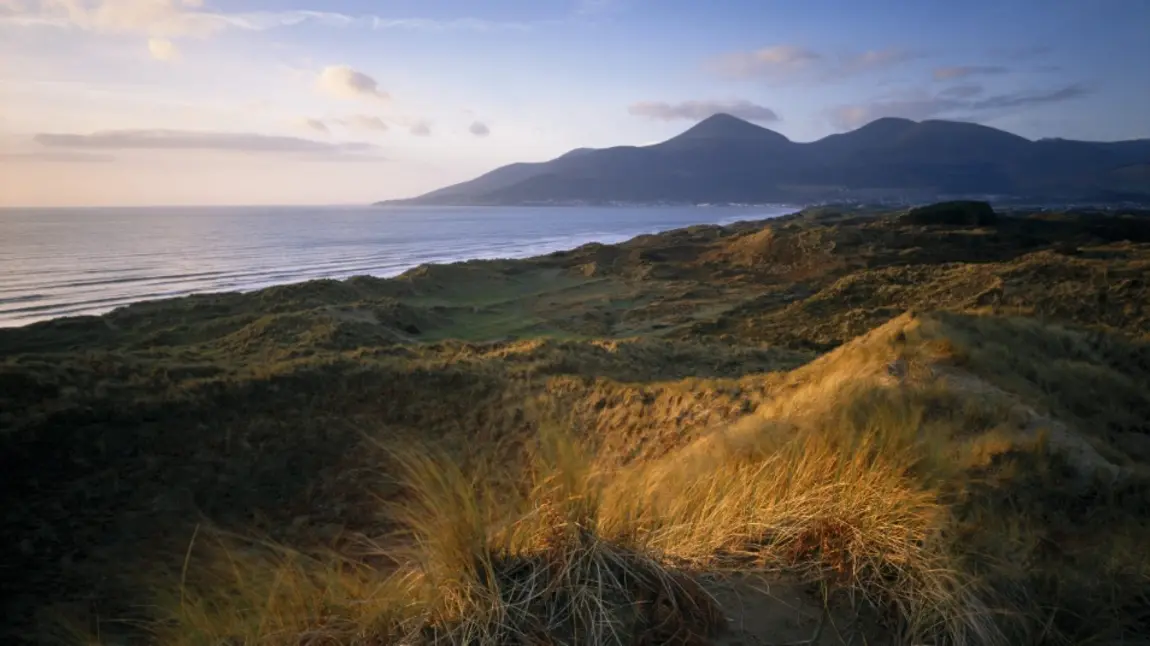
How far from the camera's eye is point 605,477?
4.68 meters

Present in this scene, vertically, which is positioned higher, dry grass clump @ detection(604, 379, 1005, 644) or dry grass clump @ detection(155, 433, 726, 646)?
dry grass clump @ detection(155, 433, 726, 646)

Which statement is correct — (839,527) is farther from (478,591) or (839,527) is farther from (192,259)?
(192,259)

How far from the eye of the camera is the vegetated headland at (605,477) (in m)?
2.95

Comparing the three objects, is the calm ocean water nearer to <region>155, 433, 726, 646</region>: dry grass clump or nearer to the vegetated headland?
the vegetated headland

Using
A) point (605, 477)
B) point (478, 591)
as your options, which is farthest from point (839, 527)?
point (478, 591)

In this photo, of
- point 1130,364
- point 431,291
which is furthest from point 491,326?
point 1130,364

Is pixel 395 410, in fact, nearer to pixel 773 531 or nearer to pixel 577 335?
pixel 773 531

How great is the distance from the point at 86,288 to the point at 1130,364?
5900 cm

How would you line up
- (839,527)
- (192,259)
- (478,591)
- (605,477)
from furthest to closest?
(192,259) → (605,477) → (839,527) → (478,591)

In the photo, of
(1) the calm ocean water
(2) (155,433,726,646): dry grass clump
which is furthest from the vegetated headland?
(1) the calm ocean water

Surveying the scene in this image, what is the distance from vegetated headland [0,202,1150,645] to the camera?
295 cm

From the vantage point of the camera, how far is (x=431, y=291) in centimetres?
4222

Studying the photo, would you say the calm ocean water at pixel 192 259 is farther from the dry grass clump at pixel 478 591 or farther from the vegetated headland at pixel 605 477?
the dry grass clump at pixel 478 591

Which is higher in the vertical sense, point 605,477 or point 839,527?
point 839,527
